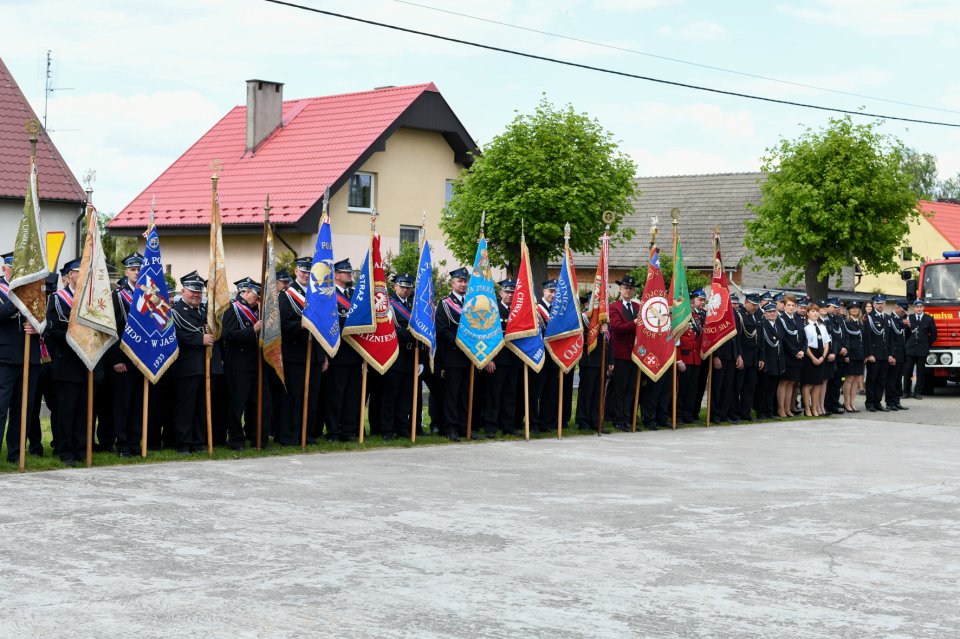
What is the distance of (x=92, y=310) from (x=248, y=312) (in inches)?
70.1

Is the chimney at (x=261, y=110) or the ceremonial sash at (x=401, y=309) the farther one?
the chimney at (x=261, y=110)

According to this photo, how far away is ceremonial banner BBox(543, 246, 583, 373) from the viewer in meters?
15.1

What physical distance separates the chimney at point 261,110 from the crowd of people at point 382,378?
63.4ft

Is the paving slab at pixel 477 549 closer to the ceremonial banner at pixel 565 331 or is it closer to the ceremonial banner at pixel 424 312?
the ceremonial banner at pixel 424 312

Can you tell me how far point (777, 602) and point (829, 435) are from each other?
10.2 m

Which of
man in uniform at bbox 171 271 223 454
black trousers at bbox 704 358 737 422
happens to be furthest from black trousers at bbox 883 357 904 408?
man in uniform at bbox 171 271 223 454

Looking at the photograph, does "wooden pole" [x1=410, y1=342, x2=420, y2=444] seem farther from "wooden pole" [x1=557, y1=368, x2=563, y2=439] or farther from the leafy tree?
the leafy tree

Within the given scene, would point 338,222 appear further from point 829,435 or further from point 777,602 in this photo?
point 777,602

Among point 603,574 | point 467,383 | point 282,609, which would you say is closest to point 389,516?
point 603,574

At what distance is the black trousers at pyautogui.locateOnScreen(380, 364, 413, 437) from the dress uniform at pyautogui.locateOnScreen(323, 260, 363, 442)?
334 mm

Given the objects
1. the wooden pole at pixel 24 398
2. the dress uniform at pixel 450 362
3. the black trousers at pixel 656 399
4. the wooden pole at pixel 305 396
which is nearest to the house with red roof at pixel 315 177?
the black trousers at pixel 656 399

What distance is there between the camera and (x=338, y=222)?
32.0m

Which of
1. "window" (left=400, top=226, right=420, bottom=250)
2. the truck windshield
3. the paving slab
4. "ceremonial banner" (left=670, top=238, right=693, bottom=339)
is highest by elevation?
"window" (left=400, top=226, right=420, bottom=250)

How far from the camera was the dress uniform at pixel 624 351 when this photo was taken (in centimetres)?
1605
